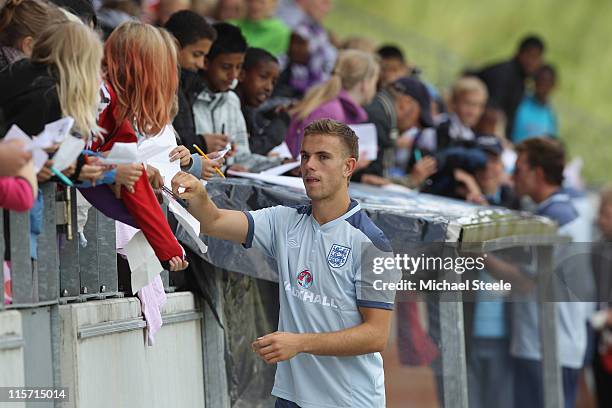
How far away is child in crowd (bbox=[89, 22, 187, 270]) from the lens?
19.6 ft

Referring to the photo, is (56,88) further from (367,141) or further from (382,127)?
(382,127)

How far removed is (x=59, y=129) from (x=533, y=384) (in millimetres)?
7491

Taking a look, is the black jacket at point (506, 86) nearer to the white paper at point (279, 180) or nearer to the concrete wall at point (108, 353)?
the white paper at point (279, 180)

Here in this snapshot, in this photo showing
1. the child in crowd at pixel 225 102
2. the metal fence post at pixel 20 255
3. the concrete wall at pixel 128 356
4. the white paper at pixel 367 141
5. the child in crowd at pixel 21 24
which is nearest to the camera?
the metal fence post at pixel 20 255

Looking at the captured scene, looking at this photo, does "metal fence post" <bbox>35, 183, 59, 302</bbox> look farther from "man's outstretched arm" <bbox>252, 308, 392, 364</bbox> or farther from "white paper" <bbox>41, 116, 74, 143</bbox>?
"man's outstretched arm" <bbox>252, 308, 392, 364</bbox>

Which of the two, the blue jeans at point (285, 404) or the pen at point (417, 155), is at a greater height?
the pen at point (417, 155)

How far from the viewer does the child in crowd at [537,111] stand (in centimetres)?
1583

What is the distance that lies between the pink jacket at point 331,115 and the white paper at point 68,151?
12.3ft

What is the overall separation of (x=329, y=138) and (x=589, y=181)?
1586 cm

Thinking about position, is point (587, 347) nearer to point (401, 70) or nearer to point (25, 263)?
point (401, 70)

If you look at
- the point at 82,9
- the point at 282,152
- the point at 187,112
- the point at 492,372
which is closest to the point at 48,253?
the point at 82,9

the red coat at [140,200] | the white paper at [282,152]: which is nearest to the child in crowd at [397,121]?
the white paper at [282,152]

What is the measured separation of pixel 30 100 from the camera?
17.7 ft

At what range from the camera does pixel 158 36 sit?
247 inches
